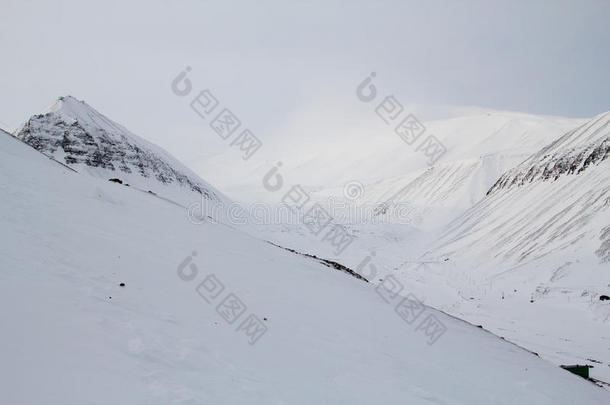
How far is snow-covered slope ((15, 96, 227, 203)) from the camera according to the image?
53531mm

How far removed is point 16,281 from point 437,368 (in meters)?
9.37

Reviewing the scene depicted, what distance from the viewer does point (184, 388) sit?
5.16 meters

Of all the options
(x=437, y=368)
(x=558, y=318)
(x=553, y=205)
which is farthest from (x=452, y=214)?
(x=437, y=368)

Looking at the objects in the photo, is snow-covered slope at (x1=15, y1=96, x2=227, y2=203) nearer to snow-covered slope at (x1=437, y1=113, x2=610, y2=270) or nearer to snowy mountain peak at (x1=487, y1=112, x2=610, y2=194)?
snow-covered slope at (x1=437, y1=113, x2=610, y2=270)

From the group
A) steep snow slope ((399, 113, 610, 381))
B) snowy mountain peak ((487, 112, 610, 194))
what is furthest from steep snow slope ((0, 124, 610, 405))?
snowy mountain peak ((487, 112, 610, 194))

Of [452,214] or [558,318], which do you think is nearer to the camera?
[558,318]

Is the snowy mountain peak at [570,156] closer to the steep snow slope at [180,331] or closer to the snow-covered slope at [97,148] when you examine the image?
the snow-covered slope at [97,148]

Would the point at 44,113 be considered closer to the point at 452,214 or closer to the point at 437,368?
the point at 437,368

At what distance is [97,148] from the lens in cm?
5734

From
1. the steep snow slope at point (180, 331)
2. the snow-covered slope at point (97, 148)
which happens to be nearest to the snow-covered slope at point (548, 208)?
the steep snow slope at point (180, 331)

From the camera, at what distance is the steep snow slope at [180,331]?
194 inches

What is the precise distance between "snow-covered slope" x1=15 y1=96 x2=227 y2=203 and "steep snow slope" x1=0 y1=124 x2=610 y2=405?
42659 millimetres

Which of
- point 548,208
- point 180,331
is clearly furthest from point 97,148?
point 548,208

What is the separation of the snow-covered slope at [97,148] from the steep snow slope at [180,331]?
42659mm
